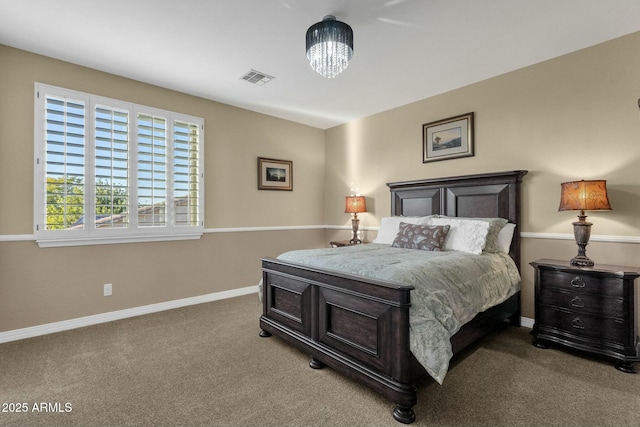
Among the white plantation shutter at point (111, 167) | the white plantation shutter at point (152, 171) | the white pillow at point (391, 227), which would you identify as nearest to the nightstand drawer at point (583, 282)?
the white pillow at point (391, 227)

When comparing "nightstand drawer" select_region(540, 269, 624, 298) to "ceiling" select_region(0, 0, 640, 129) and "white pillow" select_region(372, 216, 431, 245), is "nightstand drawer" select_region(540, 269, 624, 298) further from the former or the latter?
"ceiling" select_region(0, 0, 640, 129)

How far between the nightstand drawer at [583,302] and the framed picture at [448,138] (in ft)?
5.67

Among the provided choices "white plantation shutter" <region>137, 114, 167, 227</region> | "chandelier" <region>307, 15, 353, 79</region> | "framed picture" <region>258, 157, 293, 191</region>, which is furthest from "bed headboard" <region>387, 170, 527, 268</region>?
"white plantation shutter" <region>137, 114, 167, 227</region>

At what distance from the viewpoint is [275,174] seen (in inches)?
191

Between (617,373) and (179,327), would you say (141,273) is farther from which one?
(617,373)

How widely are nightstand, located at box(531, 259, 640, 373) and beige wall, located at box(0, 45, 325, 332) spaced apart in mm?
3405

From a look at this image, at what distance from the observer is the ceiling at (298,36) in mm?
2275

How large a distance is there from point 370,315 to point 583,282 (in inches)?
73.0

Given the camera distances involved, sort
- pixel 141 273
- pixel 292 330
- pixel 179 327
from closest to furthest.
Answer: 1. pixel 292 330
2. pixel 179 327
3. pixel 141 273

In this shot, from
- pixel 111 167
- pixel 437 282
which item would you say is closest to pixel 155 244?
pixel 111 167

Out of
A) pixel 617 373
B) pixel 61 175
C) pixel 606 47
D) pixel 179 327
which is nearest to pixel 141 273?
pixel 179 327

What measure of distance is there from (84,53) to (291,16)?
2.10 metres

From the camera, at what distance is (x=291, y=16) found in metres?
2.38

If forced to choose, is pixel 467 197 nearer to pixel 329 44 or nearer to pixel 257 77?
pixel 329 44
